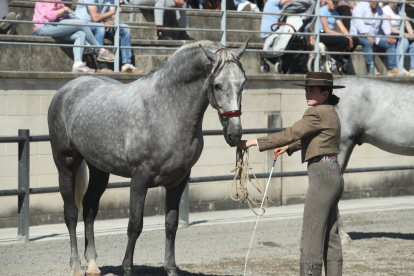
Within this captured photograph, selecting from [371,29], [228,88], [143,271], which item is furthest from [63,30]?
[371,29]

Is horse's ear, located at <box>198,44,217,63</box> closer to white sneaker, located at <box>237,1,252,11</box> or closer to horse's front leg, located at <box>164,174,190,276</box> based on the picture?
horse's front leg, located at <box>164,174,190,276</box>

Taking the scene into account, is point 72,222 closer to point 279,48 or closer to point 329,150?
point 329,150

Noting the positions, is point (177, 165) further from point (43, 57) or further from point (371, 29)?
point (371, 29)

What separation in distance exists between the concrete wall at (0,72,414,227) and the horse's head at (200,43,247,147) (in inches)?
156

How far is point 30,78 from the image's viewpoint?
7.25m

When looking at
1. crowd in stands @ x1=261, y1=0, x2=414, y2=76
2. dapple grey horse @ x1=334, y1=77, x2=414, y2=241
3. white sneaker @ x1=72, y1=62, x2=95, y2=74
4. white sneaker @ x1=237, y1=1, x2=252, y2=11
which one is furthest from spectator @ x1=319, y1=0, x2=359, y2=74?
white sneaker @ x1=72, y1=62, x2=95, y2=74

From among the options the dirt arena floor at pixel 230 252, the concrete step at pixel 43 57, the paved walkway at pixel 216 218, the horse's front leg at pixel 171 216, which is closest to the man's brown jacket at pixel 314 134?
the horse's front leg at pixel 171 216

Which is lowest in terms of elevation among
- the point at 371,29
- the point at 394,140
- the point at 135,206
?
the point at 135,206

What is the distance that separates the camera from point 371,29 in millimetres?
10922

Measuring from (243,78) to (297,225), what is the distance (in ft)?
13.3

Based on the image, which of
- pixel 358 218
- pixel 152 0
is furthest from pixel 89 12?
pixel 358 218

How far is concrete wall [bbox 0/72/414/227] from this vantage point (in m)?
7.23

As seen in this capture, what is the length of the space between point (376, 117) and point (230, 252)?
7.70 feet

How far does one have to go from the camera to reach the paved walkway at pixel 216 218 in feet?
22.7
